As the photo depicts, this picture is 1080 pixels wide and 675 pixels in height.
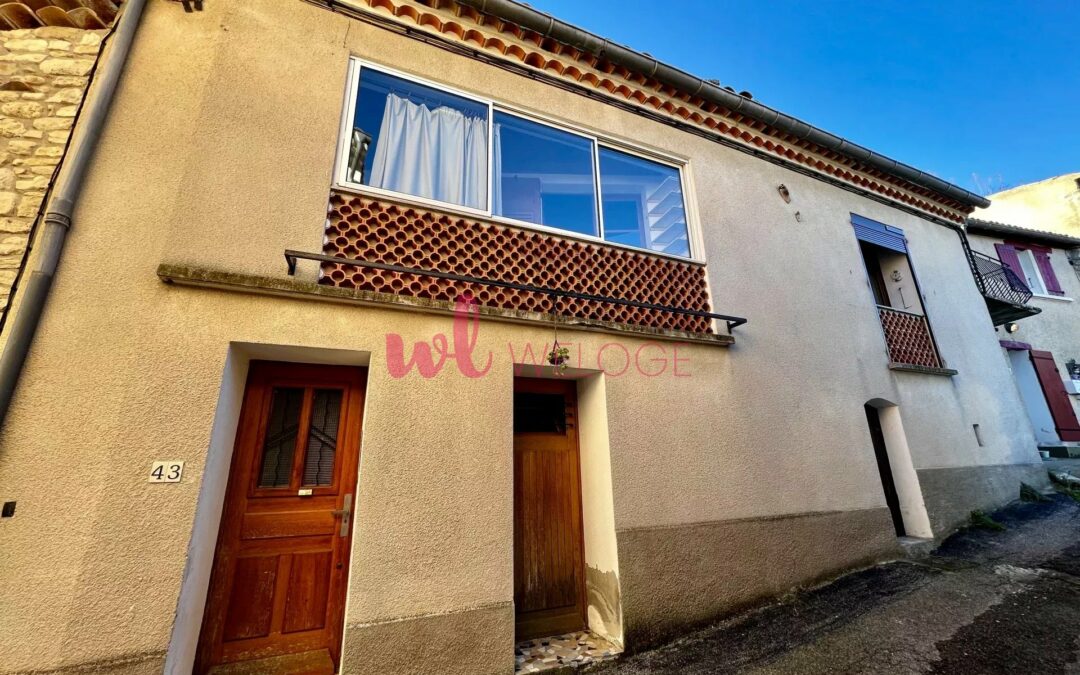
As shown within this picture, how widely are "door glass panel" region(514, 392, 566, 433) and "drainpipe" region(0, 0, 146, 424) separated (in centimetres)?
352

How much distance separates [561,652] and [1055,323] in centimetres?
1611

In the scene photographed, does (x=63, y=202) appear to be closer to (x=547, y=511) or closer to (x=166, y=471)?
(x=166, y=471)

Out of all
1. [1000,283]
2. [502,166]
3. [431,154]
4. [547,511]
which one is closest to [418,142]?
[431,154]

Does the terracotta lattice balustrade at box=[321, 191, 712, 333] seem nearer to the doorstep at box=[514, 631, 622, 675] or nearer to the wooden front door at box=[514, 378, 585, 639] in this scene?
the wooden front door at box=[514, 378, 585, 639]

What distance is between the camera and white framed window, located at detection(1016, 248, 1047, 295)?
11328mm

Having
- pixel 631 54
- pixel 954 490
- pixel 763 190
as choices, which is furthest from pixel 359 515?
pixel 954 490

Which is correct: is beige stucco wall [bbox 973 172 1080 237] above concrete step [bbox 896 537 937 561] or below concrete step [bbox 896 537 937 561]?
above

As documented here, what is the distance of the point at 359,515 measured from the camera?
2.98 m

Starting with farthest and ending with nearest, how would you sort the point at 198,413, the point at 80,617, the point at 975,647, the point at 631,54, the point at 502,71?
the point at 631,54
the point at 502,71
the point at 975,647
the point at 198,413
the point at 80,617

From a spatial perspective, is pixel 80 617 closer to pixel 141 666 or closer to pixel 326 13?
pixel 141 666

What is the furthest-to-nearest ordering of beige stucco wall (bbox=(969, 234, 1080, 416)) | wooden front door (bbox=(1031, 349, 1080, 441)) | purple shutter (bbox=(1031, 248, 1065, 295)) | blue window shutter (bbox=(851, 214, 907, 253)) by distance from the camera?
purple shutter (bbox=(1031, 248, 1065, 295)) < beige stucco wall (bbox=(969, 234, 1080, 416)) < wooden front door (bbox=(1031, 349, 1080, 441)) < blue window shutter (bbox=(851, 214, 907, 253))

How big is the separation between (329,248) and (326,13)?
8.35ft

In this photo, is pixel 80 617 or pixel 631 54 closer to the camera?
pixel 80 617

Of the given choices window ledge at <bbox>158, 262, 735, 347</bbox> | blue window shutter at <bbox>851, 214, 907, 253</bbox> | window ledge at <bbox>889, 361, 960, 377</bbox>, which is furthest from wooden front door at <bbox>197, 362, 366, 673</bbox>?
blue window shutter at <bbox>851, 214, 907, 253</bbox>
